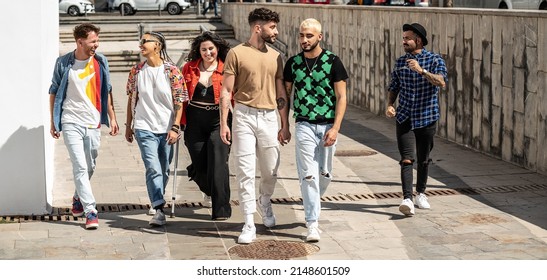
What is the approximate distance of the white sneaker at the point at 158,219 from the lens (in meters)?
9.39

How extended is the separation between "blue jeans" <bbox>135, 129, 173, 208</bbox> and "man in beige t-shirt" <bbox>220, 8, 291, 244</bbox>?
2.87ft

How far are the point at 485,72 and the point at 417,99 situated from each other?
379 centimetres

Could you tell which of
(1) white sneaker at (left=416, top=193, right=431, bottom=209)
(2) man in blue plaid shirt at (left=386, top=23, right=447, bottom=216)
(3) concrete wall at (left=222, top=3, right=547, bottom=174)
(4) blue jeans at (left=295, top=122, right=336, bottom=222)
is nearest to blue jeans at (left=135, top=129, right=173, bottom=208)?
(4) blue jeans at (left=295, top=122, right=336, bottom=222)

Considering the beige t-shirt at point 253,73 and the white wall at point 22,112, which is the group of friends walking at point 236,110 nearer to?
the beige t-shirt at point 253,73

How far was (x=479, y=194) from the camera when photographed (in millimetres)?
10781

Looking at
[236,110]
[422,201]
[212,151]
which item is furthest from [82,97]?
[422,201]

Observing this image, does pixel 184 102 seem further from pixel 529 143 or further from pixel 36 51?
pixel 529 143

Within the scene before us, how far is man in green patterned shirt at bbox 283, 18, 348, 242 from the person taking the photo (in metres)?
8.62

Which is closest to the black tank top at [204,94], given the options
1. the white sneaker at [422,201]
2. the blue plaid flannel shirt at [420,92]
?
the blue plaid flannel shirt at [420,92]

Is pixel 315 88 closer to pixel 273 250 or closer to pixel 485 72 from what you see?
pixel 273 250

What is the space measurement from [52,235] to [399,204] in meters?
3.31

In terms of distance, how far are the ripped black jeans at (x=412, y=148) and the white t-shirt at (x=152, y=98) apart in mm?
2212
